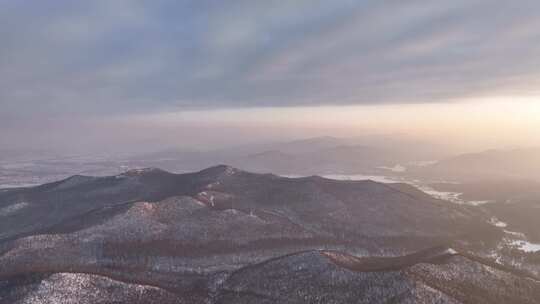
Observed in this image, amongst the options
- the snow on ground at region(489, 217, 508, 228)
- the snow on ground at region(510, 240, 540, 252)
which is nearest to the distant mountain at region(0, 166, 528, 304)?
the snow on ground at region(489, 217, 508, 228)

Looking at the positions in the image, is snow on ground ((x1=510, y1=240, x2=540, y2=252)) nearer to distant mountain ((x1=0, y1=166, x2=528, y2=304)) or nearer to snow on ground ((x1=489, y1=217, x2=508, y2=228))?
distant mountain ((x1=0, y1=166, x2=528, y2=304))

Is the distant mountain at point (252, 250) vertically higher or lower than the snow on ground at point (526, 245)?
higher

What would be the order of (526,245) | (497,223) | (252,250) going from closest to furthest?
(252,250)
(526,245)
(497,223)

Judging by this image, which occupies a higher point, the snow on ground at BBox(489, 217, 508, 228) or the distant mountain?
the distant mountain

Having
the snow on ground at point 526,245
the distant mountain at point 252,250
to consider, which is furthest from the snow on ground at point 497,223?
the snow on ground at point 526,245

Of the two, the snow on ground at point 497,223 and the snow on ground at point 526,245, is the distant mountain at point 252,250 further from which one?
the snow on ground at point 526,245

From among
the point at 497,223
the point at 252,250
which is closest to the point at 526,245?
the point at 497,223

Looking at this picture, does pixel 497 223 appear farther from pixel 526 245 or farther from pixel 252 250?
pixel 252 250

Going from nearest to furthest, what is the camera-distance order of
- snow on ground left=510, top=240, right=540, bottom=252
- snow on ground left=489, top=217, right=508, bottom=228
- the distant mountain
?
the distant mountain
snow on ground left=510, top=240, right=540, bottom=252
snow on ground left=489, top=217, right=508, bottom=228

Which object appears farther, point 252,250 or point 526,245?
point 526,245
